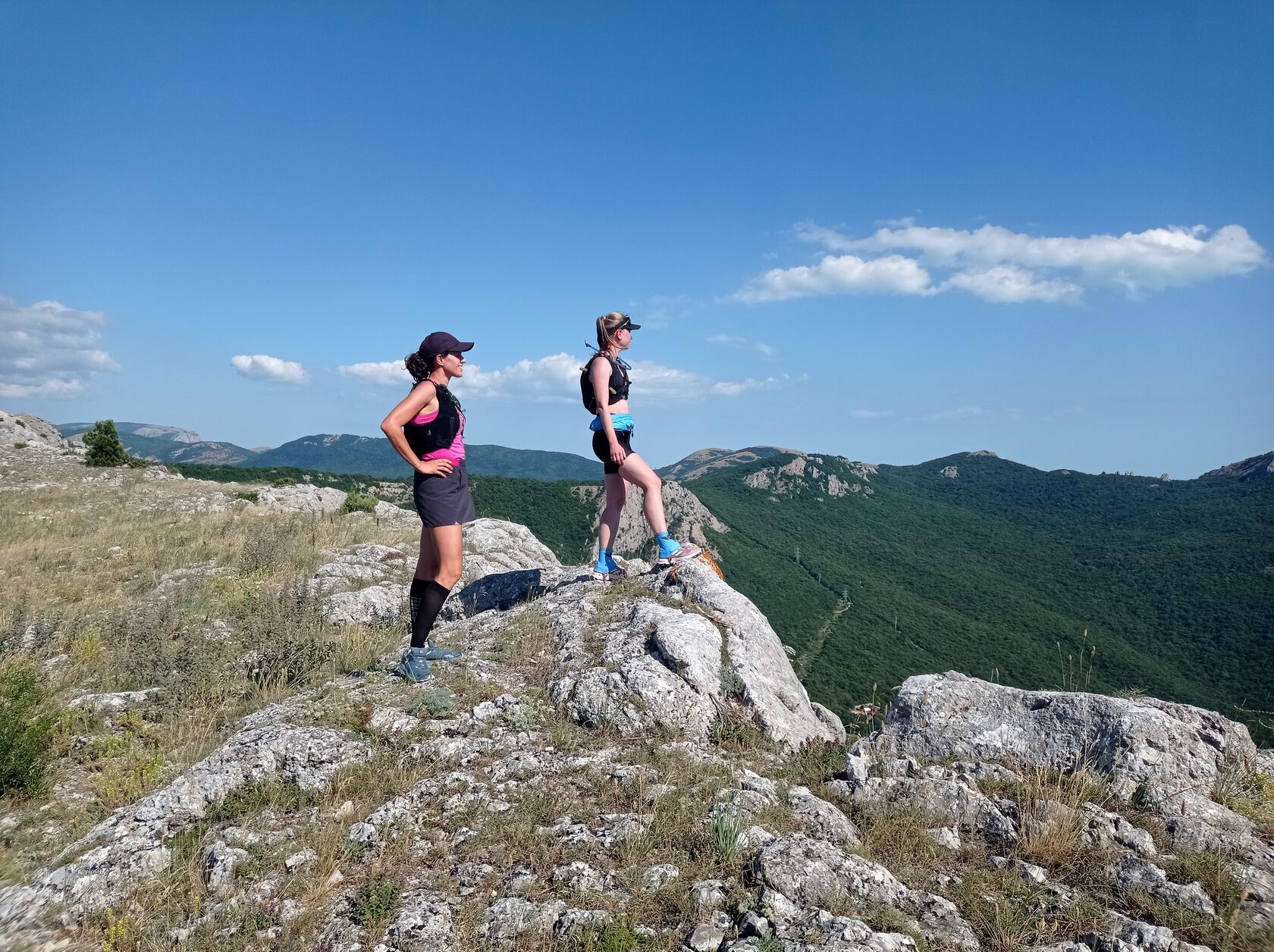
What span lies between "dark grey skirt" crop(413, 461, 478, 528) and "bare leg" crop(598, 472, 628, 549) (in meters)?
1.77

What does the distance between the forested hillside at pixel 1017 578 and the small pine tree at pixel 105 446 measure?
38.4 metres

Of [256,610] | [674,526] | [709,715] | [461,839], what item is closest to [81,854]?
[461,839]

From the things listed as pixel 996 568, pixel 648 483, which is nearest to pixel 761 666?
pixel 648 483

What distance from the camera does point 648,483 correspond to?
20.5 feet

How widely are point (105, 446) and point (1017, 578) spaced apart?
3823 inches

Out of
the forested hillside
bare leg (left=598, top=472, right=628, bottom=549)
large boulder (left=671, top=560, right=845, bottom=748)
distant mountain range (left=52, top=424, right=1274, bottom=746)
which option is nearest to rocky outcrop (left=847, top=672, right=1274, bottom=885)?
large boulder (left=671, top=560, right=845, bottom=748)

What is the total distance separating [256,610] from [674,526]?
56.8 meters

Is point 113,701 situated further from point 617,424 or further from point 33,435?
point 33,435

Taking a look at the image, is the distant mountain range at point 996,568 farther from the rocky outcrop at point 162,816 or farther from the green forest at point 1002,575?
the rocky outcrop at point 162,816

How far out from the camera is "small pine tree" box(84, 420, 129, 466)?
2762cm

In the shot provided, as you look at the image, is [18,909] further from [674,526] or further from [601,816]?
[674,526]

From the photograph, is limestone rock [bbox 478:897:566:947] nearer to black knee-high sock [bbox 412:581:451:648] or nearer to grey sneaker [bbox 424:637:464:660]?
black knee-high sock [bbox 412:581:451:648]

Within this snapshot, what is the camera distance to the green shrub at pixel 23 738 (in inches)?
147

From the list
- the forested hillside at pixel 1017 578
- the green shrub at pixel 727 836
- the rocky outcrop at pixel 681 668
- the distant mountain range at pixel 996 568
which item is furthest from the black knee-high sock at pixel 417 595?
the forested hillside at pixel 1017 578
